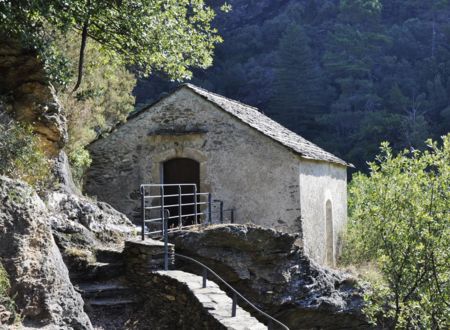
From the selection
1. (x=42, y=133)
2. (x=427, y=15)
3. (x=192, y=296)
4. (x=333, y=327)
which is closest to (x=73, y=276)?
(x=192, y=296)

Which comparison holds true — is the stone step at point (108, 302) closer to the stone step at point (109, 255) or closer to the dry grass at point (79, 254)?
the dry grass at point (79, 254)

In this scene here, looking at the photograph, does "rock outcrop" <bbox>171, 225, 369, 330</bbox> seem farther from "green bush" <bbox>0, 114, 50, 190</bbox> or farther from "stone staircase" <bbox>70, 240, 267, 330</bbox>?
"green bush" <bbox>0, 114, 50, 190</bbox>

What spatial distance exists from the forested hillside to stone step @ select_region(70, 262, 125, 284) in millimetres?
27717

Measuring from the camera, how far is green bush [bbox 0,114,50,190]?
26.3ft

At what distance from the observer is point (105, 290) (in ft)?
28.1

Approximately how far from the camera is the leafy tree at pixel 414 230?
36.0ft

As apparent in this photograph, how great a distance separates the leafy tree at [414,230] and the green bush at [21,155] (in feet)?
21.2

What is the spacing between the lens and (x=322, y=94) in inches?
1695

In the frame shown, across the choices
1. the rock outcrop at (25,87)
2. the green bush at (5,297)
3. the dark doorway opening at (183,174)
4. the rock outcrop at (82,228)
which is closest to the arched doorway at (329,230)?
the dark doorway opening at (183,174)

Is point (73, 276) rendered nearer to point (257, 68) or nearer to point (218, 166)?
point (218, 166)

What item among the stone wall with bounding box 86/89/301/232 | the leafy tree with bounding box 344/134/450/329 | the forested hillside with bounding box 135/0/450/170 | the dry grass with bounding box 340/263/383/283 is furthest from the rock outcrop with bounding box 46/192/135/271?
the forested hillside with bounding box 135/0/450/170

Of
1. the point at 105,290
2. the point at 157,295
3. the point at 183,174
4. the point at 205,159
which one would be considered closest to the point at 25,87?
the point at 105,290

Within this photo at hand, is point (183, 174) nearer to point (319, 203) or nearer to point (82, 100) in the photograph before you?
point (82, 100)

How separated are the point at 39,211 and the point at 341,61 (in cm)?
4152
